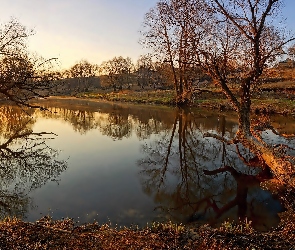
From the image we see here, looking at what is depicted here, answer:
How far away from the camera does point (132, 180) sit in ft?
29.2

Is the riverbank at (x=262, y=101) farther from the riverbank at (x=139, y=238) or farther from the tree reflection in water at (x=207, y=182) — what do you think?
the riverbank at (x=139, y=238)

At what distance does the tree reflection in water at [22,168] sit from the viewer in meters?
7.19

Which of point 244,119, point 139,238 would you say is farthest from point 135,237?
point 244,119

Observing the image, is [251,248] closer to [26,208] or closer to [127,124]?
[26,208]

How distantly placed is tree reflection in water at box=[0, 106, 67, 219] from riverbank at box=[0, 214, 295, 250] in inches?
67.1

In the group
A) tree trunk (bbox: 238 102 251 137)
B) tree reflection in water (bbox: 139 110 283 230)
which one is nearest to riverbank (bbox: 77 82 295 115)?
tree reflection in water (bbox: 139 110 283 230)

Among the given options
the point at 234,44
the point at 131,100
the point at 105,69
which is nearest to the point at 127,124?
the point at 234,44

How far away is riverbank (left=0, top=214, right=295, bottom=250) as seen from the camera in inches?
181

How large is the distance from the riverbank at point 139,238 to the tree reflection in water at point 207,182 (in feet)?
3.61

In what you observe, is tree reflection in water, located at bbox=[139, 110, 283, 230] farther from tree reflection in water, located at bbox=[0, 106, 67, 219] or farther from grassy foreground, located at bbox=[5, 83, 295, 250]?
tree reflection in water, located at bbox=[0, 106, 67, 219]

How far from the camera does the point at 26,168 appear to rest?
980 cm

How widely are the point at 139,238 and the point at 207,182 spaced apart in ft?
14.4

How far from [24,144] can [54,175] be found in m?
5.02

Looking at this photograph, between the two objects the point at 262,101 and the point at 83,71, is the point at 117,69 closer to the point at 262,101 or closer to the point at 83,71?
the point at 83,71
